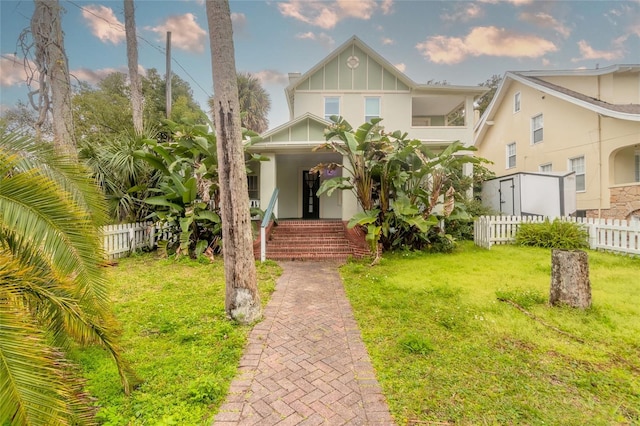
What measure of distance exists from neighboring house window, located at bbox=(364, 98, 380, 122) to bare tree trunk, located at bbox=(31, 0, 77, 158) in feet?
37.3

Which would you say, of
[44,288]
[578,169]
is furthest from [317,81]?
[44,288]

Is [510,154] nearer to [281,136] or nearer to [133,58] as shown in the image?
[281,136]

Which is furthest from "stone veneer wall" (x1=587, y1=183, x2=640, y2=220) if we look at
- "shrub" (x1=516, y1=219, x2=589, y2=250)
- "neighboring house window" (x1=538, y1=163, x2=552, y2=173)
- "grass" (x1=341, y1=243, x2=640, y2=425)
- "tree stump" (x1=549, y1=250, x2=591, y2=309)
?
"tree stump" (x1=549, y1=250, x2=591, y2=309)

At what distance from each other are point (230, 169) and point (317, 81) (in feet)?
39.6

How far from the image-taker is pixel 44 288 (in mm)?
1952

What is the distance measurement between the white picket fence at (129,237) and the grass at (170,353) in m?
2.65

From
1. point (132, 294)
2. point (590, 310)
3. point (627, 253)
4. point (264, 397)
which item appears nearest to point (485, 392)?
point (264, 397)

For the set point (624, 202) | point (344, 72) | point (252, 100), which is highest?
point (252, 100)

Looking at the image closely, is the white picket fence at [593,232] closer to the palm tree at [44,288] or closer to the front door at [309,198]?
the front door at [309,198]

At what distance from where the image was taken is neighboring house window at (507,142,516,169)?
1736 centimetres

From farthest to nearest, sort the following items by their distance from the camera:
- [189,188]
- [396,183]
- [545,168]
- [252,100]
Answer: [252,100] < [545,168] < [396,183] < [189,188]

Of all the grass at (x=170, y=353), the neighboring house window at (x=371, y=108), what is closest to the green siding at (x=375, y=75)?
the neighboring house window at (x=371, y=108)

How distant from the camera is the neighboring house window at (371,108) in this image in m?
14.3

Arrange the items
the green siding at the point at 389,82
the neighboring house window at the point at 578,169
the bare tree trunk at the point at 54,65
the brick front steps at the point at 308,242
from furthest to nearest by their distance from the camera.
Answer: the green siding at the point at 389,82
the neighboring house window at the point at 578,169
the brick front steps at the point at 308,242
the bare tree trunk at the point at 54,65
